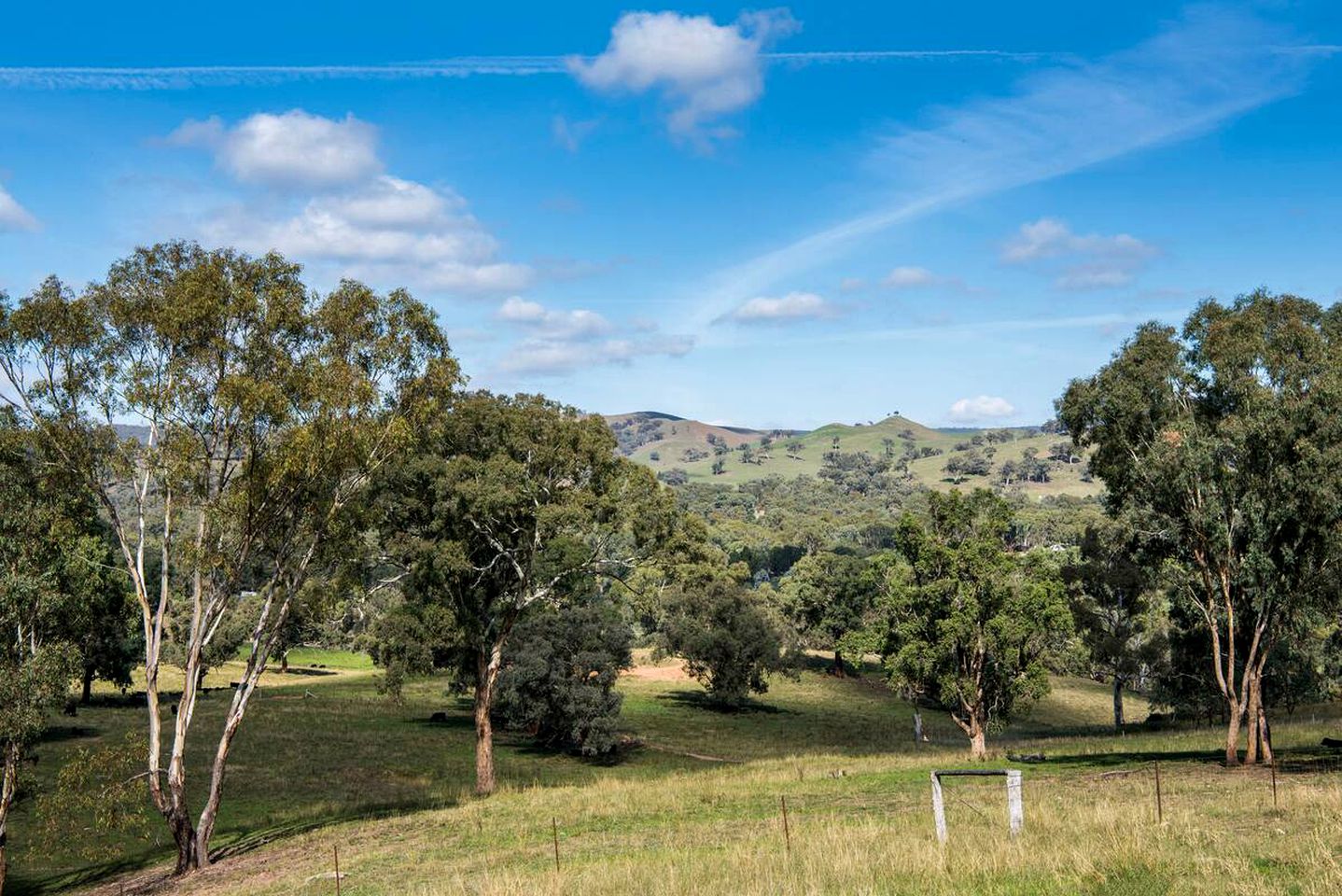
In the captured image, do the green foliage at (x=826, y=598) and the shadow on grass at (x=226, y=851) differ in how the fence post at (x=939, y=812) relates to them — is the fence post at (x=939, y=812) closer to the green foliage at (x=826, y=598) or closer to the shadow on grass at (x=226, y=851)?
the shadow on grass at (x=226, y=851)

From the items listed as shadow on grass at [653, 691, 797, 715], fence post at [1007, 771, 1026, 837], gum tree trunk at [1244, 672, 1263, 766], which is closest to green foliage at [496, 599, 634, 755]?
shadow on grass at [653, 691, 797, 715]

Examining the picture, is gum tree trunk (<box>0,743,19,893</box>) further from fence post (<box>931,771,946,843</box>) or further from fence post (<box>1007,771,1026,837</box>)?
fence post (<box>1007,771,1026,837</box>)

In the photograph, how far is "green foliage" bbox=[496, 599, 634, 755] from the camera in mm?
52188

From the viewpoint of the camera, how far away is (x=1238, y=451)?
2991 cm

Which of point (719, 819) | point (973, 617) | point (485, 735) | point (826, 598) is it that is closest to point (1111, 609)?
point (973, 617)

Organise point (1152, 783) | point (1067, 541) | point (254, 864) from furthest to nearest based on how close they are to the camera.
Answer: point (1067, 541), point (1152, 783), point (254, 864)

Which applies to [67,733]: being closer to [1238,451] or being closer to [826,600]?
[1238,451]

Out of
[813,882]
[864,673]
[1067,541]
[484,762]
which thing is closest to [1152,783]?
[813,882]

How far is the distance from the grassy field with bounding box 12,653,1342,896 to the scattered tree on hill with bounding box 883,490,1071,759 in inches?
119

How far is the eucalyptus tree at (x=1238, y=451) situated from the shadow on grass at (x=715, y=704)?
4708 cm

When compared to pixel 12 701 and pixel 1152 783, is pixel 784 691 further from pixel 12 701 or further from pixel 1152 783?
pixel 12 701

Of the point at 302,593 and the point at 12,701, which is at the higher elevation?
the point at 302,593

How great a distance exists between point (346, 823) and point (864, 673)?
78.9 m

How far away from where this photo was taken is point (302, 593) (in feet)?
98.2
